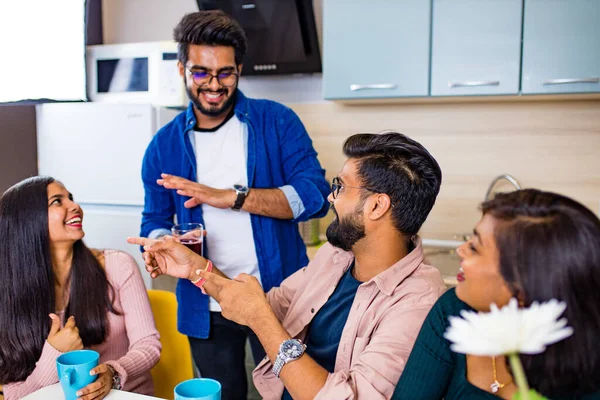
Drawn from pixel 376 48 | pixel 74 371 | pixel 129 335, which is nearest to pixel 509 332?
pixel 74 371

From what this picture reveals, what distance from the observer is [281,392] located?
1.44 metres

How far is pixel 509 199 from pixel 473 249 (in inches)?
4.0

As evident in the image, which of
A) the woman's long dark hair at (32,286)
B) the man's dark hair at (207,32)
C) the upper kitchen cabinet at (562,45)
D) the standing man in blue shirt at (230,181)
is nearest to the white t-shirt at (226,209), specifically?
the standing man in blue shirt at (230,181)

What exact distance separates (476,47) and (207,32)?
4.32 ft

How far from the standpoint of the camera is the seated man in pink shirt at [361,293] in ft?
3.65

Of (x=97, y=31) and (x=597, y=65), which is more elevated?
(x=97, y=31)

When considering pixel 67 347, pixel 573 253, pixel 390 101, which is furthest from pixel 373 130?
pixel 573 253

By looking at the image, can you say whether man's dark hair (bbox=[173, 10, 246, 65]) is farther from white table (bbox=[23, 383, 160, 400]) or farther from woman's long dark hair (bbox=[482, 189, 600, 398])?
→ woman's long dark hair (bbox=[482, 189, 600, 398])

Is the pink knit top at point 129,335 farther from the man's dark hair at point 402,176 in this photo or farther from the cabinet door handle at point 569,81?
the cabinet door handle at point 569,81

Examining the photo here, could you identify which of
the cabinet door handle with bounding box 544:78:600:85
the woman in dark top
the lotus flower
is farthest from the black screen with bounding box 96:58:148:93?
the lotus flower

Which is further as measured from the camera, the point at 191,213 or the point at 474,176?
the point at 474,176

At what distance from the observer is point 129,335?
160cm

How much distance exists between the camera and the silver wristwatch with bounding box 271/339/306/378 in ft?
3.68

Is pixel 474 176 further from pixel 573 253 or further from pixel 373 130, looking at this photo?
pixel 573 253
